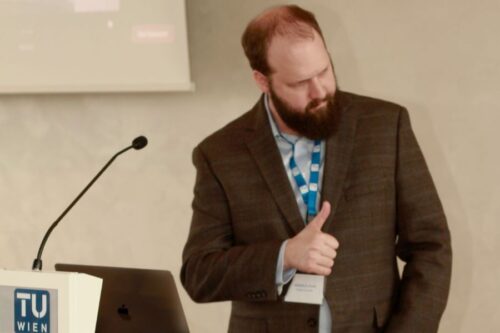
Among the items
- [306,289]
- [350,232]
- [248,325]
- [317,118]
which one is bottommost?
[248,325]

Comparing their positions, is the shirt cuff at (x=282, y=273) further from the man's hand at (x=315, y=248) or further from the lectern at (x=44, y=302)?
the lectern at (x=44, y=302)

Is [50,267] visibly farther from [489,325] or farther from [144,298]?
[489,325]

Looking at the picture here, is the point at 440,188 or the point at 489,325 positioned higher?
the point at 440,188

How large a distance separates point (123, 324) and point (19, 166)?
1533 mm

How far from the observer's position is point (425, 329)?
225 centimetres

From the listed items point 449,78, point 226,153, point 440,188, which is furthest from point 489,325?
point 226,153

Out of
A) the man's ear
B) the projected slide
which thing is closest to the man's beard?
the man's ear

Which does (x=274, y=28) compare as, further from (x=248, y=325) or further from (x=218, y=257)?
(x=248, y=325)

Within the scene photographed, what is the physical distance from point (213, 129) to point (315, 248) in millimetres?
1385

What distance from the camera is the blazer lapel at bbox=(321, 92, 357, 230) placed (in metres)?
2.30

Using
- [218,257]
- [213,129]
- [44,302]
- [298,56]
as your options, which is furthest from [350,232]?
[213,129]

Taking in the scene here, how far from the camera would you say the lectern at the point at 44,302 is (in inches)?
65.7

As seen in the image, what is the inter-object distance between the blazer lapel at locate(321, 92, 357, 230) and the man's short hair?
0.20 meters

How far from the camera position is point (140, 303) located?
Result: 239 cm
